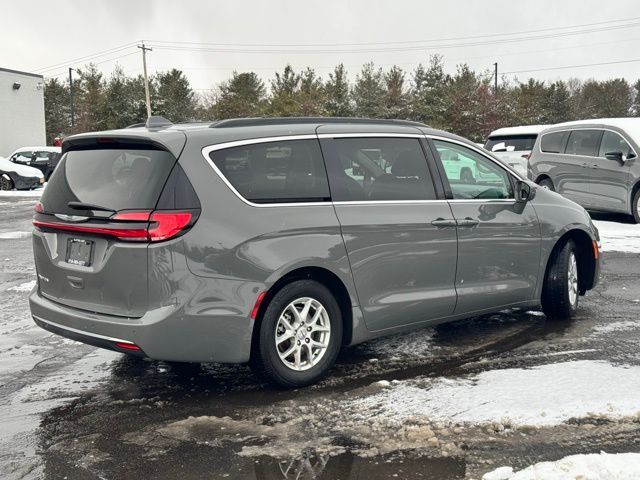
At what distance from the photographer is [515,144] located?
17.8 metres

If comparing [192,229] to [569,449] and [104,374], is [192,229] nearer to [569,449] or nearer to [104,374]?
[104,374]

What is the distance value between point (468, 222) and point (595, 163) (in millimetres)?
9218

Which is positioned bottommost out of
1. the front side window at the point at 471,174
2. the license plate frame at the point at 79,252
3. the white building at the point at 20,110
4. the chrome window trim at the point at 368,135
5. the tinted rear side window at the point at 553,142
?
the license plate frame at the point at 79,252

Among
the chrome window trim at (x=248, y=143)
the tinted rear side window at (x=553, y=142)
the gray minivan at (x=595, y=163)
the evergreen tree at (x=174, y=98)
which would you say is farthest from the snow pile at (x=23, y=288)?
the evergreen tree at (x=174, y=98)

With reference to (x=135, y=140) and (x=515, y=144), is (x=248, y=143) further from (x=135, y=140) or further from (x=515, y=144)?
(x=515, y=144)

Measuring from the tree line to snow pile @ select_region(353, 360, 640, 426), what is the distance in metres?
43.8

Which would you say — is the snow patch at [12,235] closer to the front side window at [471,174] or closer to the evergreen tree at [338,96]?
the front side window at [471,174]

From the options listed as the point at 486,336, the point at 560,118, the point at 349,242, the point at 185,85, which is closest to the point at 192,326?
the point at 349,242

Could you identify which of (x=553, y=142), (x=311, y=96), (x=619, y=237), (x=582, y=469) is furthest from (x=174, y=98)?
(x=582, y=469)

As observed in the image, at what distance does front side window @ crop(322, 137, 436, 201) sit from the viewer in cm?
480

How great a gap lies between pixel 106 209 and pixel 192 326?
2.89 feet

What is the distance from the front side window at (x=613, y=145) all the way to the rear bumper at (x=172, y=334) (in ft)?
35.7

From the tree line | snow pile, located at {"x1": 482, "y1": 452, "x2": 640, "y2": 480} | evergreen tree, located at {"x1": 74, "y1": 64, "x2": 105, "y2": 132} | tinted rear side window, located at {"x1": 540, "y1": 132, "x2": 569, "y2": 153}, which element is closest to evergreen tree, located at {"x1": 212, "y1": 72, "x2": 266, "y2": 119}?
the tree line

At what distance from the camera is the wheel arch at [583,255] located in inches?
248
